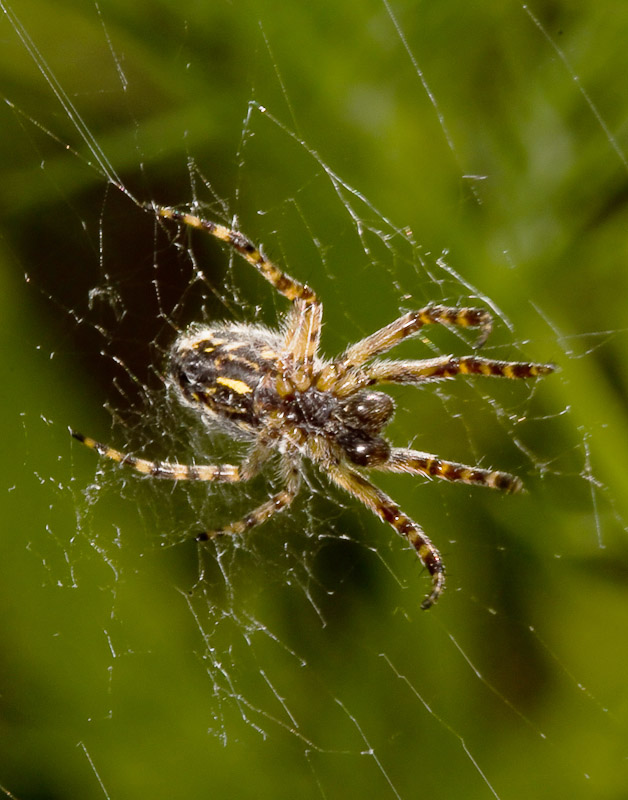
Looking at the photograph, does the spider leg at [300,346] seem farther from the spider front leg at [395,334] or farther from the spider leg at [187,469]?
the spider leg at [187,469]

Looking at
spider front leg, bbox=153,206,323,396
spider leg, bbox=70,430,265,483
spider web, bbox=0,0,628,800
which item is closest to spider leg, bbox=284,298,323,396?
spider front leg, bbox=153,206,323,396

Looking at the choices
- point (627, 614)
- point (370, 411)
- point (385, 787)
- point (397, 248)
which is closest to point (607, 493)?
point (627, 614)

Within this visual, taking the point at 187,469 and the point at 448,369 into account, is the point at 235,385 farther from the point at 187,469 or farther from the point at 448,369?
the point at 448,369

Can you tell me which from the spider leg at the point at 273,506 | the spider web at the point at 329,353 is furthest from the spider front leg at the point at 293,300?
the spider leg at the point at 273,506

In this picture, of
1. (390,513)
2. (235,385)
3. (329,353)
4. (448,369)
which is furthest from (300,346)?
(390,513)

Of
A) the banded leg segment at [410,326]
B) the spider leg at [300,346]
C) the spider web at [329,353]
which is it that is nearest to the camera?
the banded leg segment at [410,326]
